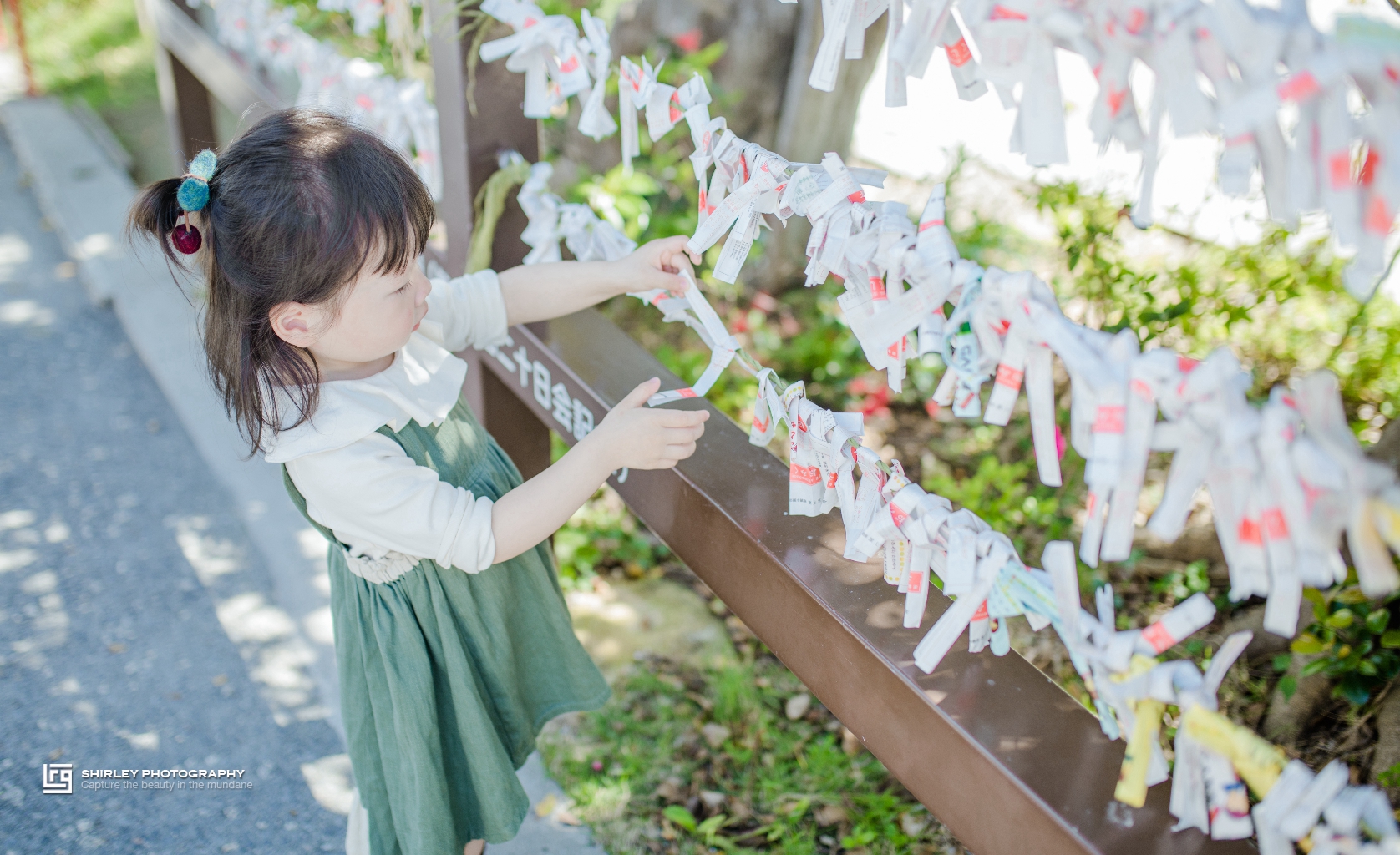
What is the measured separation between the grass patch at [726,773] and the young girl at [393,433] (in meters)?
0.43

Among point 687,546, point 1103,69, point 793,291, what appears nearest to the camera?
point 1103,69

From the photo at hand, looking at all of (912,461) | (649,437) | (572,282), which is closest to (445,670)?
(649,437)

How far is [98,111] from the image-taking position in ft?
19.3

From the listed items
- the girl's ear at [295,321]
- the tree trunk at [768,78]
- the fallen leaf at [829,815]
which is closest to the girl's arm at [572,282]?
the girl's ear at [295,321]

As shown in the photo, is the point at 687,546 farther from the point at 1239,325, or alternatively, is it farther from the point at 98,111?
the point at 98,111

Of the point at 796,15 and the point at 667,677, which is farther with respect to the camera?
the point at 796,15

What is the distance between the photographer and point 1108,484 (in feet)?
3.00

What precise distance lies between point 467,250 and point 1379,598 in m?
1.82

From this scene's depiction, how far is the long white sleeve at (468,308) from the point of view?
1723mm

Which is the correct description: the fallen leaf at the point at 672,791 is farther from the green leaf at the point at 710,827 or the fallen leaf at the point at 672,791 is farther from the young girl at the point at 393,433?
the young girl at the point at 393,433

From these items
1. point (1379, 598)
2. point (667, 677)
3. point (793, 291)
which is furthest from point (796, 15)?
point (1379, 598)

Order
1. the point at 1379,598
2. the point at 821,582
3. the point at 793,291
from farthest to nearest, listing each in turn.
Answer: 1. the point at 793,291
2. the point at 1379,598
3. the point at 821,582

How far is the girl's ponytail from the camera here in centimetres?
137

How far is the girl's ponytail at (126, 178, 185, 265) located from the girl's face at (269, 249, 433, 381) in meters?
0.20
